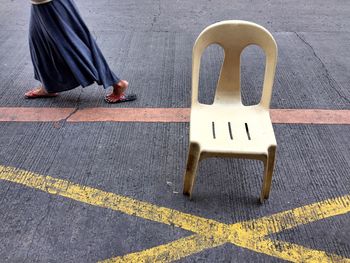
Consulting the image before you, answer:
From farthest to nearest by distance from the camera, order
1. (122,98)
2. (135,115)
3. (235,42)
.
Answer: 1. (122,98)
2. (135,115)
3. (235,42)

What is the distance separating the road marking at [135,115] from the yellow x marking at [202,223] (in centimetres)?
81

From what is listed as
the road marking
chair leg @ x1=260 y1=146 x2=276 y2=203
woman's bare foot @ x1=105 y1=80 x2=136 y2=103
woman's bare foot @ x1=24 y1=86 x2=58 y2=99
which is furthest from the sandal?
chair leg @ x1=260 y1=146 x2=276 y2=203

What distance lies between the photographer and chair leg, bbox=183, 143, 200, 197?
2.50 metres

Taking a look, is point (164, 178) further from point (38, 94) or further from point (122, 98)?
point (38, 94)

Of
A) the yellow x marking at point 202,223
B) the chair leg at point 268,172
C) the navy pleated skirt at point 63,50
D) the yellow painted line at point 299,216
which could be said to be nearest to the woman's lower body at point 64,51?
the navy pleated skirt at point 63,50

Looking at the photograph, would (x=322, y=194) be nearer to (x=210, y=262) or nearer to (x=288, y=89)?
(x=210, y=262)

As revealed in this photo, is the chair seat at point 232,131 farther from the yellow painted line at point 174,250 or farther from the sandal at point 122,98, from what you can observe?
the sandal at point 122,98

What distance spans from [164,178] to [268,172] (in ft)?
2.62

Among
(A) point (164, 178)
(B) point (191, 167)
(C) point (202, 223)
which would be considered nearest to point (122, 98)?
(A) point (164, 178)

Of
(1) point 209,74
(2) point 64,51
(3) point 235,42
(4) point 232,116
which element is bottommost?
(1) point 209,74

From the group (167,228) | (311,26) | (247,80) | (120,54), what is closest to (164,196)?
(167,228)

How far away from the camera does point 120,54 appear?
478cm

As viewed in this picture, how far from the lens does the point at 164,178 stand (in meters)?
2.96

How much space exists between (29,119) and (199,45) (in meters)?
1.81
